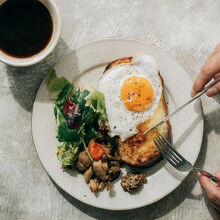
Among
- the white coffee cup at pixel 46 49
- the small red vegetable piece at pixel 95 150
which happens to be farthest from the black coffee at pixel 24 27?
the small red vegetable piece at pixel 95 150

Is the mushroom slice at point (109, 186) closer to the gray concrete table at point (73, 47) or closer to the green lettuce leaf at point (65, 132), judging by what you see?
the gray concrete table at point (73, 47)

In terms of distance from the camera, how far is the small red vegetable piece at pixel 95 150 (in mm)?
3078

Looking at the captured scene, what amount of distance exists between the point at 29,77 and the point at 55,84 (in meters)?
0.44

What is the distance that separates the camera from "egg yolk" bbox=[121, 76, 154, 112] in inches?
117

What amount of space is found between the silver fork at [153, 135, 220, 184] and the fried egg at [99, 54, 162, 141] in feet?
0.87

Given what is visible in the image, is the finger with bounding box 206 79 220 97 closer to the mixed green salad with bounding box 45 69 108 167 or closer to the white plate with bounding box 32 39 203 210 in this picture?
the white plate with bounding box 32 39 203 210

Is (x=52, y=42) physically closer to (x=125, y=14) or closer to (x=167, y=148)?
(x=125, y=14)

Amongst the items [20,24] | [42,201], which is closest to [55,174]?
[42,201]

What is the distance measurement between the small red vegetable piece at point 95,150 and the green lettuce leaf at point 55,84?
60cm

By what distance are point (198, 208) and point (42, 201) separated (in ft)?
5.57

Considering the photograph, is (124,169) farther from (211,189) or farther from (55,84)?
(55,84)

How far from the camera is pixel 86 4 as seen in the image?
340 cm

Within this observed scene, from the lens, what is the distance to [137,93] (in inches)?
117

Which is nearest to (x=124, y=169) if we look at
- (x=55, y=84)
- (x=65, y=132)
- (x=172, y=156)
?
(x=172, y=156)
